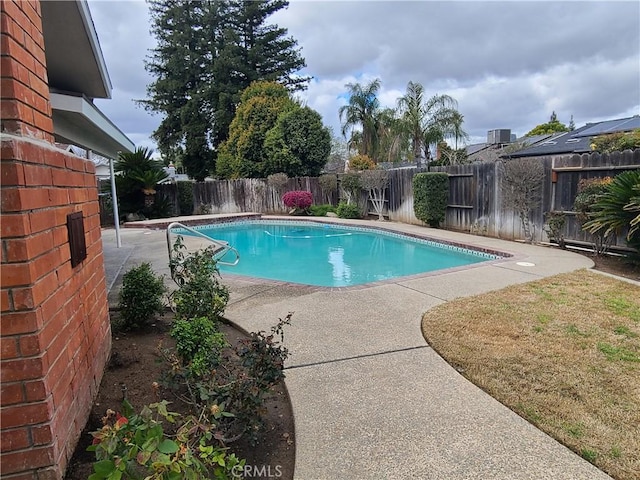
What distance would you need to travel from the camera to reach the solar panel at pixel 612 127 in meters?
15.8

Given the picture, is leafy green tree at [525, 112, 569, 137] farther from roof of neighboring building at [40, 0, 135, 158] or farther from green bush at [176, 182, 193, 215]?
roof of neighboring building at [40, 0, 135, 158]

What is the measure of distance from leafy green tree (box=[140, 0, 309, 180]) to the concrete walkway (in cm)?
2201

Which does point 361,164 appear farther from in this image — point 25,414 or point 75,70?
point 25,414

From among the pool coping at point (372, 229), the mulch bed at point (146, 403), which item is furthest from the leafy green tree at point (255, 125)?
the mulch bed at point (146, 403)

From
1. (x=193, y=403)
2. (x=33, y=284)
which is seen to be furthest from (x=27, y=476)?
(x=33, y=284)

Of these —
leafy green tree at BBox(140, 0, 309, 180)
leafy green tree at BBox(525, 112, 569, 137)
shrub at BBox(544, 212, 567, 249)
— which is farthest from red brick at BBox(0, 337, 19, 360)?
leafy green tree at BBox(525, 112, 569, 137)

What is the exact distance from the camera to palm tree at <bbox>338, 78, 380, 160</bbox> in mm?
26094

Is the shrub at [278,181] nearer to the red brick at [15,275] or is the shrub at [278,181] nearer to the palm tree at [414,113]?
the palm tree at [414,113]

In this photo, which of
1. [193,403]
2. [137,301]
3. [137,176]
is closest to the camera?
[193,403]

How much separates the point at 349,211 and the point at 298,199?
9.53 ft

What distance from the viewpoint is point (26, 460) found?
5.32 ft

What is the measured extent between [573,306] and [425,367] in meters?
2.57

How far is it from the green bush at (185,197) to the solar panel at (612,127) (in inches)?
746

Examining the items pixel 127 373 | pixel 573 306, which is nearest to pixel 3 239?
pixel 127 373
